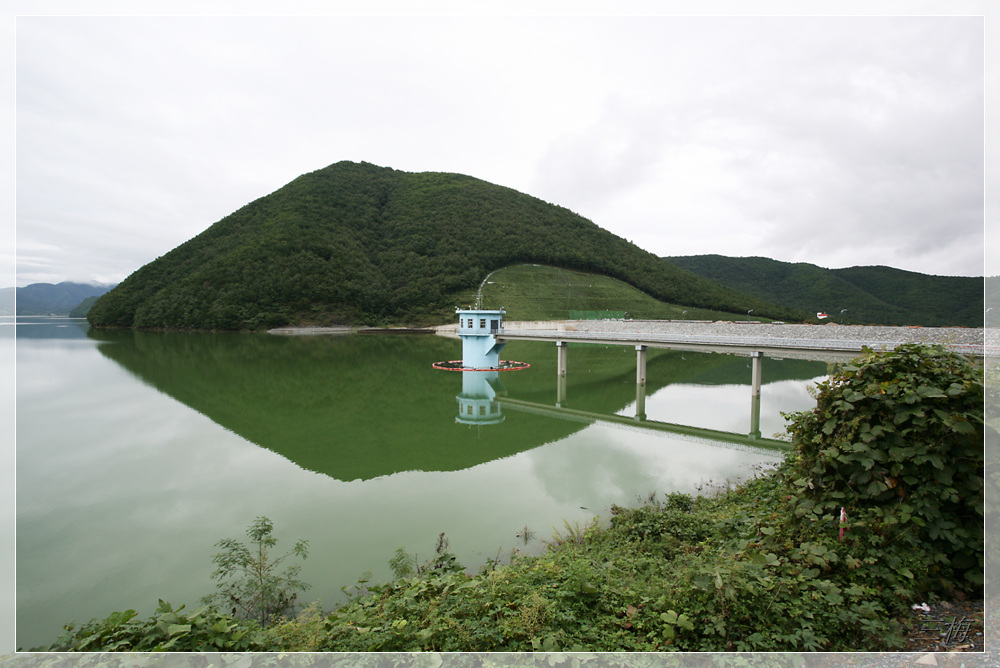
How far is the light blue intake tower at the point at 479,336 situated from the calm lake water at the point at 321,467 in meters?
2.91

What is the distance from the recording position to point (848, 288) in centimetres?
8656

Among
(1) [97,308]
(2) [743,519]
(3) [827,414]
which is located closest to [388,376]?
(2) [743,519]

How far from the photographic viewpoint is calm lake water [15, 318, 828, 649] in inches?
261

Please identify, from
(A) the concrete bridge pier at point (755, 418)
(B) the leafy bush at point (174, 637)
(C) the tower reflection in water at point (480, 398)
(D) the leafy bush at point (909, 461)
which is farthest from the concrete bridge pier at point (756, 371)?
(B) the leafy bush at point (174, 637)

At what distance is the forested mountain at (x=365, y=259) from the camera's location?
221 feet

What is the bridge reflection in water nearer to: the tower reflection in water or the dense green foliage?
the tower reflection in water

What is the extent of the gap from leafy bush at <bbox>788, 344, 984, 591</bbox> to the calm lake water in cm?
446

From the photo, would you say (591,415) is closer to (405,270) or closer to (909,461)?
(909,461)

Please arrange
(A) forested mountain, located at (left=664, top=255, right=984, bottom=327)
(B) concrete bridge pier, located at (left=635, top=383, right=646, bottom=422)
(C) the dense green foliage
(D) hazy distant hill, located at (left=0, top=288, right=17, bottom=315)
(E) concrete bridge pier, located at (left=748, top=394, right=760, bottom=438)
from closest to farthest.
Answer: (C) the dense green foliage → (D) hazy distant hill, located at (left=0, top=288, right=17, bottom=315) → (E) concrete bridge pier, located at (left=748, top=394, right=760, bottom=438) → (B) concrete bridge pier, located at (left=635, top=383, right=646, bottom=422) → (A) forested mountain, located at (left=664, top=255, right=984, bottom=327)

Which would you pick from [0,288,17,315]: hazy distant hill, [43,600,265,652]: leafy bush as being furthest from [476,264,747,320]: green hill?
[43,600,265,652]: leafy bush

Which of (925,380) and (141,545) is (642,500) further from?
(141,545)

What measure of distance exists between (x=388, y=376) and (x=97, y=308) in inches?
2931

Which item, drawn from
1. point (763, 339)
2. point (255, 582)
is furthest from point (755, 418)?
point (255, 582)

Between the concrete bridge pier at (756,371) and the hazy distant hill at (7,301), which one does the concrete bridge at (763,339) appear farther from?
the hazy distant hill at (7,301)
